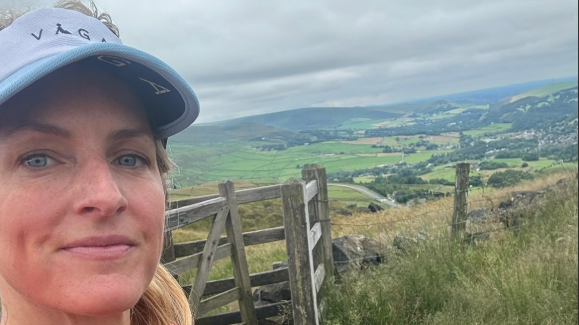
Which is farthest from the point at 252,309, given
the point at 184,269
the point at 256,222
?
the point at 256,222

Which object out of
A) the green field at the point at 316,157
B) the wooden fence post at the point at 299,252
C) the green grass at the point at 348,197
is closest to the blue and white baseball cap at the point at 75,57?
the wooden fence post at the point at 299,252

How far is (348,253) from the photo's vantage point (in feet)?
18.4

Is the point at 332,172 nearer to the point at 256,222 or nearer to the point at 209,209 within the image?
the point at 256,222

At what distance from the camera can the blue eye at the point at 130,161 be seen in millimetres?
1157

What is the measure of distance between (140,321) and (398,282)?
3.14 m

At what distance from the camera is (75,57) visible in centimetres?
98

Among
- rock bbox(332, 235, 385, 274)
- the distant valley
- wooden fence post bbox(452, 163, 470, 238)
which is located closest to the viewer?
rock bbox(332, 235, 385, 274)

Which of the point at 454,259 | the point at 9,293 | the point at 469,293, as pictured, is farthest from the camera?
the point at 454,259

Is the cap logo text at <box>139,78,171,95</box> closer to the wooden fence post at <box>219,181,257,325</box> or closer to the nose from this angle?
the nose

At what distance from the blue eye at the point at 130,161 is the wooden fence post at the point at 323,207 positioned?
3.87 metres

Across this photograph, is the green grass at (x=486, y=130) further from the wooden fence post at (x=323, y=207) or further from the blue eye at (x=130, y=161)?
the blue eye at (x=130, y=161)

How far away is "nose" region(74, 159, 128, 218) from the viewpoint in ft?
3.22

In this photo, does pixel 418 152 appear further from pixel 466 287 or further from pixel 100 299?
pixel 100 299

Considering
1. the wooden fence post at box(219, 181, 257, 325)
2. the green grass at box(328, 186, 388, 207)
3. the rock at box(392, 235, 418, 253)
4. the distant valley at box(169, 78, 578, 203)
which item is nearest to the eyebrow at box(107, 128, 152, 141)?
the wooden fence post at box(219, 181, 257, 325)
